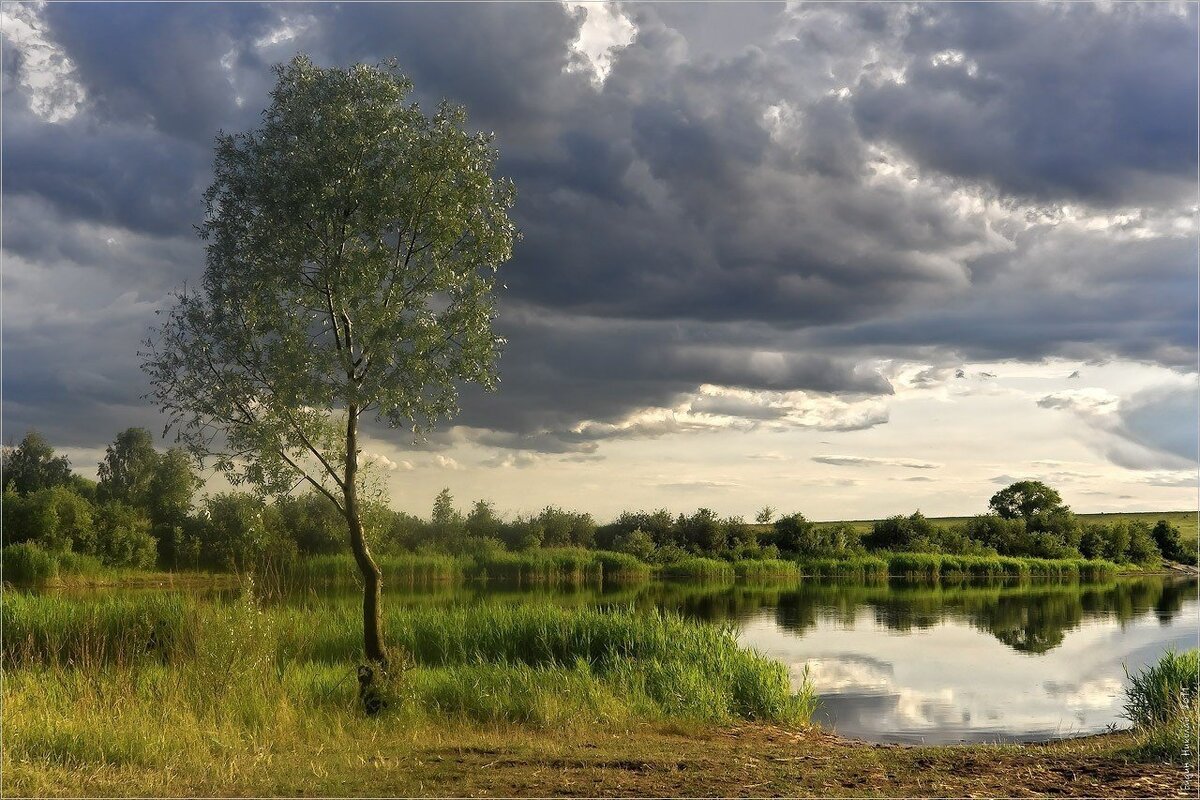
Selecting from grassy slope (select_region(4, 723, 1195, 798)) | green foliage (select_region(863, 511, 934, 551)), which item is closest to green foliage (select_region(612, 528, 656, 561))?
green foliage (select_region(863, 511, 934, 551))

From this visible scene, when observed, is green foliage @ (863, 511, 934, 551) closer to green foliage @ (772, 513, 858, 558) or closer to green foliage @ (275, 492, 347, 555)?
green foliage @ (772, 513, 858, 558)

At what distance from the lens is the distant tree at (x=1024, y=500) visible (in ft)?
273

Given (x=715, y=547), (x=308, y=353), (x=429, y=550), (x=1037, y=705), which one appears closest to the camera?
(x=308, y=353)

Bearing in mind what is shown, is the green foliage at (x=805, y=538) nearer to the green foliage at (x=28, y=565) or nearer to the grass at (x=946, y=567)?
the grass at (x=946, y=567)

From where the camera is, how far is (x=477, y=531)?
197 ft

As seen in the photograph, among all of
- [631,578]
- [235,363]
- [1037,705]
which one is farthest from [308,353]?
[631,578]

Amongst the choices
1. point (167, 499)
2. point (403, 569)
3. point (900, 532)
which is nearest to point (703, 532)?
point (900, 532)

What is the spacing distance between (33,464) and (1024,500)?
8072cm

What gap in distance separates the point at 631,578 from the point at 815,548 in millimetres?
15970

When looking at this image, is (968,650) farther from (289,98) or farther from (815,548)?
(815,548)

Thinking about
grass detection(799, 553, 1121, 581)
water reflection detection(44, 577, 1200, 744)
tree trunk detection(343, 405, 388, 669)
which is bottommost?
grass detection(799, 553, 1121, 581)

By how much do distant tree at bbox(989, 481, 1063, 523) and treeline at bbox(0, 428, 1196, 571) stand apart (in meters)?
0.11

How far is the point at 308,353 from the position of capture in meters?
12.9

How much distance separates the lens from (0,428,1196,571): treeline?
145 ft
